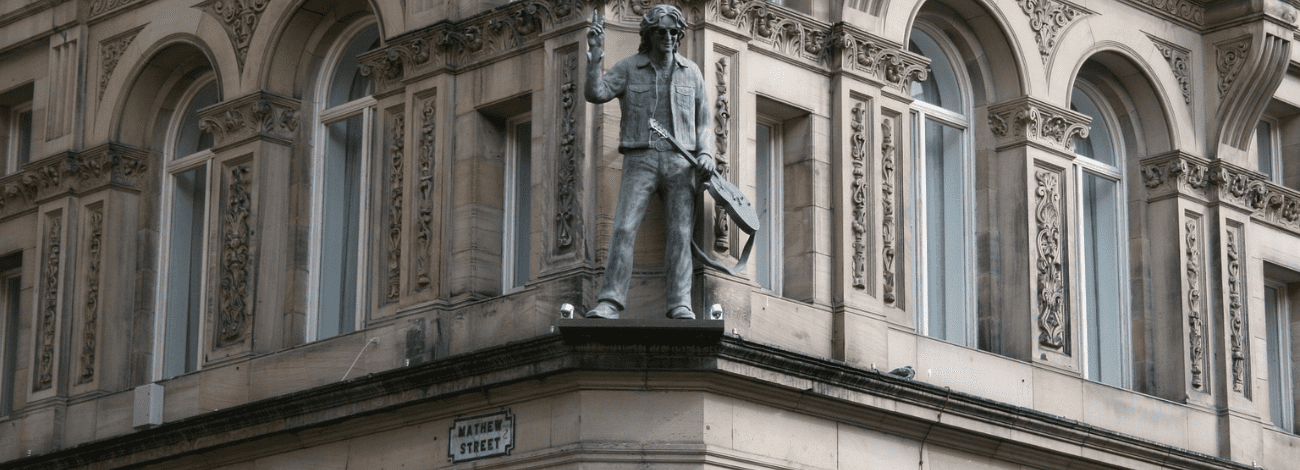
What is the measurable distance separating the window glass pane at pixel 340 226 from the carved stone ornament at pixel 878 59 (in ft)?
17.6

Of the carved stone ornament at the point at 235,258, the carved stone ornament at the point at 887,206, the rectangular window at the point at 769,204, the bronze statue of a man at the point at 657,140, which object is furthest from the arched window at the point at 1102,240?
the carved stone ornament at the point at 235,258

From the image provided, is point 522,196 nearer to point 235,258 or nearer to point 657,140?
point 657,140

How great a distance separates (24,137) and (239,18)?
178 inches

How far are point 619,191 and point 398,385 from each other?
2.83 meters

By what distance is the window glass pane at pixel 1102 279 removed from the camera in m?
27.4

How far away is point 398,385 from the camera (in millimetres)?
23000

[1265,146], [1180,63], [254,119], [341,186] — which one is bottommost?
[341,186]

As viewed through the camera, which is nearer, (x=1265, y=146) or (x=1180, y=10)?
(x=1180, y=10)

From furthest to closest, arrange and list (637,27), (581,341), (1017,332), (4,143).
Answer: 1. (4,143)
2. (1017,332)
3. (637,27)
4. (581,341)

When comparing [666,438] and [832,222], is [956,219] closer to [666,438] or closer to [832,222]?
[832,222]

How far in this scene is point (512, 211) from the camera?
940 inches

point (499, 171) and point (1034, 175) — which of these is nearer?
point (499, 171)

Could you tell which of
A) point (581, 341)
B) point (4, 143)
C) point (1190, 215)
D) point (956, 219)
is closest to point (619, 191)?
point (581, 341)

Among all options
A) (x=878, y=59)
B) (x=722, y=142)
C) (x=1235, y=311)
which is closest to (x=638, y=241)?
(x=722, y=142)
